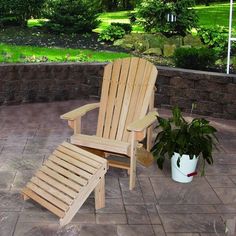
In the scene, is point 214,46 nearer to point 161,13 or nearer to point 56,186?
point 161,13

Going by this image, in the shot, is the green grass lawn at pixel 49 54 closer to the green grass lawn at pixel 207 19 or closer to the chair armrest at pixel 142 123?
the green grass lawn at pixel 207 19

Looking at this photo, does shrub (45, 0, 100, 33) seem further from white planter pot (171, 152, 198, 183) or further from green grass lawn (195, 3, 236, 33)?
white planter pot (171, 152, 198, 183)

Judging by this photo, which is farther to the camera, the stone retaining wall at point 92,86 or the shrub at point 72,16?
the shrub at point 72,16

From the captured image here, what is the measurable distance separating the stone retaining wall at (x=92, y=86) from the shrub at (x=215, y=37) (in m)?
1.64

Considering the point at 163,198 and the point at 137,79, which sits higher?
the point at 137,79

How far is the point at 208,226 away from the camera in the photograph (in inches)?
127

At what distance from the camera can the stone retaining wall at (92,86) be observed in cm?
609

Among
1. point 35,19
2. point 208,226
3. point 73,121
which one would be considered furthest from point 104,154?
point 35,19

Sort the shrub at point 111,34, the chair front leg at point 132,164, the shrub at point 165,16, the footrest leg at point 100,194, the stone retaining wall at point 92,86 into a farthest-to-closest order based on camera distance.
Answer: the shrub at point 111,34
the shrub at point 165,16
the stone retaining wall at point 92,86
the chair front leg at point 132,164
the footrest leg at point 100,194

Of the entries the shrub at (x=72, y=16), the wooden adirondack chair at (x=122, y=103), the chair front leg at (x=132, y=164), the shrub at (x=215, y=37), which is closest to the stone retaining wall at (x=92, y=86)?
the shrub at (x=215, y=37)

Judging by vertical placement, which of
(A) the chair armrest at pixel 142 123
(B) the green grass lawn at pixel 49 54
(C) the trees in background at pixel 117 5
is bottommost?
(A) the chair armrest at pixel 142 123

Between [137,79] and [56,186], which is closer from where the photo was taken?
[56,186]

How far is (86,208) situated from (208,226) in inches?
38.3

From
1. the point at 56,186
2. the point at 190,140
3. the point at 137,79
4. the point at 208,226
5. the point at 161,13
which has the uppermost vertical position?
the point at 161,13
